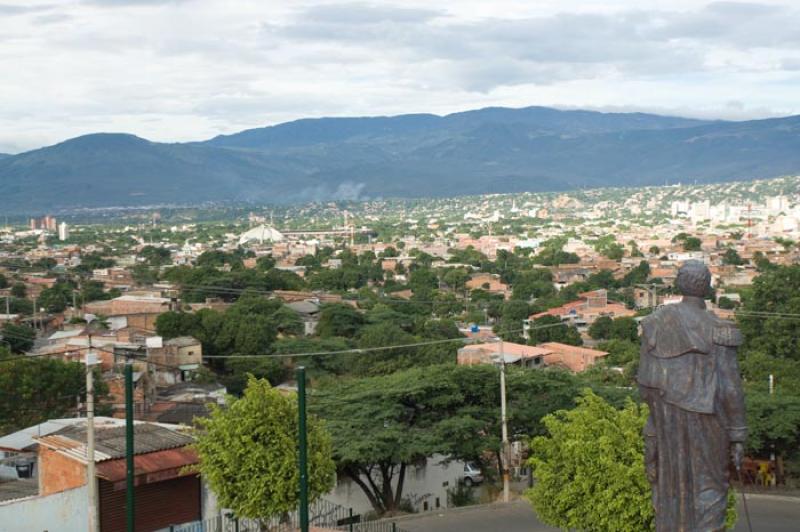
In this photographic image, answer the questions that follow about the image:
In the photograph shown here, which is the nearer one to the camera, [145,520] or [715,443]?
[715,443]

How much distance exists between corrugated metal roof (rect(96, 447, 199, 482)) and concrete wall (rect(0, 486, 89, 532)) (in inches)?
20.0

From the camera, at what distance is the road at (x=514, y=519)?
15.3 metres

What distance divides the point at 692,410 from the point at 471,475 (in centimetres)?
1584

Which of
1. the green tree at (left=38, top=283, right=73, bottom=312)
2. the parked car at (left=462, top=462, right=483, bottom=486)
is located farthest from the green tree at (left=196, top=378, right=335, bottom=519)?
the green tree at (left=38, top=283, right=73, bottom=312)

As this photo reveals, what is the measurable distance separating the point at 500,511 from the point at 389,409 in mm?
2590

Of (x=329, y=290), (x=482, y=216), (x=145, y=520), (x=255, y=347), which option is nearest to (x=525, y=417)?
(x=145, y=520)

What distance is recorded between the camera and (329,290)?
60188 mm

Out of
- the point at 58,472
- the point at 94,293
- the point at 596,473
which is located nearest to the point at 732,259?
the point at 94,293

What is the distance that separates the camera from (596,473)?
11891mm

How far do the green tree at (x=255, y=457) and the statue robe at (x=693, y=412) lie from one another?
6.66 meters

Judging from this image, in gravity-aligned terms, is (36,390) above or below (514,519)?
above

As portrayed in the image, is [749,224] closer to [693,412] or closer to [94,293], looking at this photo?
[94,293]

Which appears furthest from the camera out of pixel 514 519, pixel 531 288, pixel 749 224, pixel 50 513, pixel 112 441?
pixel 749 224

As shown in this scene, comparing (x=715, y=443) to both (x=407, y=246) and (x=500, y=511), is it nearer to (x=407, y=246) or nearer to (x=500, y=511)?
(x=500, y=511)
